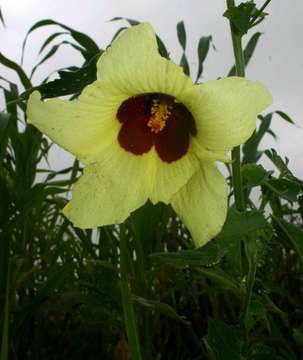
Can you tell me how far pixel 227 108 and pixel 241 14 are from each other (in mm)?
117

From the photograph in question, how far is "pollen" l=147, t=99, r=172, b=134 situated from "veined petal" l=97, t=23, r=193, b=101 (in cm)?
8

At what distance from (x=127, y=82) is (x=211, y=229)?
0.19m

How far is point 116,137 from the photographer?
0.74 metres

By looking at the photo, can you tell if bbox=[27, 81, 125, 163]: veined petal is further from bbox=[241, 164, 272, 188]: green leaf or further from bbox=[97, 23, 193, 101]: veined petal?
bbox=[241, 164, 272, 188]: green leaf

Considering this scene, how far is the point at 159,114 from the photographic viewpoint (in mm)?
702

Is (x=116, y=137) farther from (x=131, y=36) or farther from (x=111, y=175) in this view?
(x=131, y=36)

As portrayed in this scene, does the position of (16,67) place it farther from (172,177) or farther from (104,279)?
(172,177)

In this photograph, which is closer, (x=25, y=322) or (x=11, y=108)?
(x=25, y=322)

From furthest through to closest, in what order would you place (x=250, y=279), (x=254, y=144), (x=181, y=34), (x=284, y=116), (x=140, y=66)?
(x=284, y=116) → (x=181, y=34) → (x=254, y=144) → (x=250, y=279) → (x=140, y=66)

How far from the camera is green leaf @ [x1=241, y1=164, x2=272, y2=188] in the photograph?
2.23 feet

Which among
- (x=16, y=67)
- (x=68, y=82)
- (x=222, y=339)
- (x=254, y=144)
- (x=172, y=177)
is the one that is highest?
(x=16, y=67)

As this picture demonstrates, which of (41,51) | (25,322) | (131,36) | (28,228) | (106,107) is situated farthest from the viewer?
(41,51)

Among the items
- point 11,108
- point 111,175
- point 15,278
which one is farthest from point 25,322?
point 111,175

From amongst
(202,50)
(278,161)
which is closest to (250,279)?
(278,161)
